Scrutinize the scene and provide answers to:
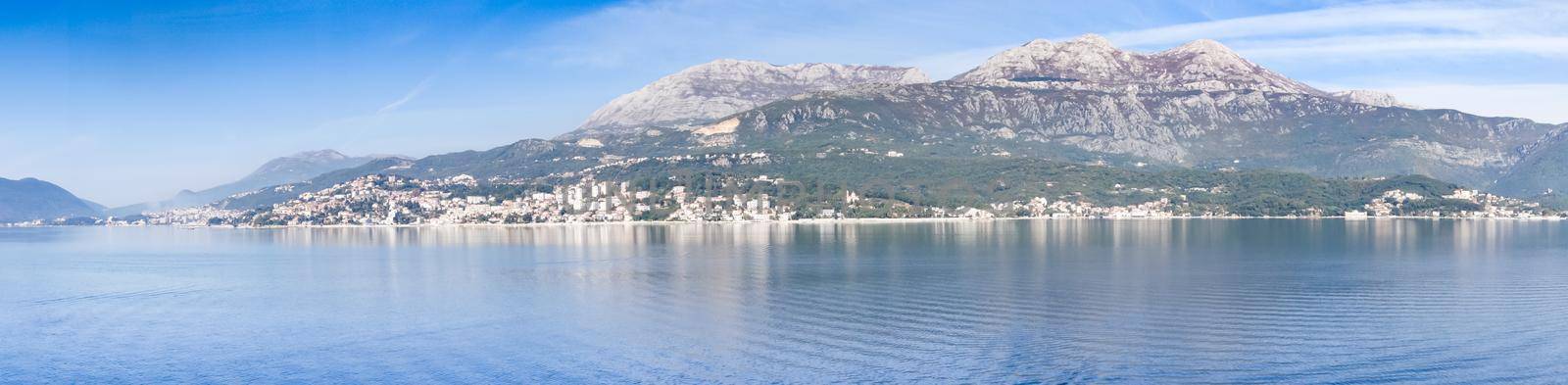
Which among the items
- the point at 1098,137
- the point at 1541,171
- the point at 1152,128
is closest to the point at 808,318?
the point at 1098,137

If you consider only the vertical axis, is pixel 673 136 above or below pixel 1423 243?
above

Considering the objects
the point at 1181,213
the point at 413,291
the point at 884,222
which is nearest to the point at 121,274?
the point at 413,291

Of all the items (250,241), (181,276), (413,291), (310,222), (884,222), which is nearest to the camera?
(413,291)

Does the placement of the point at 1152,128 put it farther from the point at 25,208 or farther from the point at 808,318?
the point at 25,208

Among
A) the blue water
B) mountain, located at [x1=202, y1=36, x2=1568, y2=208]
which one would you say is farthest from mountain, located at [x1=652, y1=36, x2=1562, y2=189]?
the blue water

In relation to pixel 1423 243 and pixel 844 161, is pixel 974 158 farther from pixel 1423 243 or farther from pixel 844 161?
pixel 1423 243

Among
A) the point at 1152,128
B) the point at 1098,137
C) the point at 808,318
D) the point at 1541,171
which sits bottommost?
the point at 808,318

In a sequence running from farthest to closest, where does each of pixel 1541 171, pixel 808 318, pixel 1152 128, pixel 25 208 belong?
1. pixel 25 208
2. pixel 1152 128
3. pixel 1541 171
4. pixel 808 318

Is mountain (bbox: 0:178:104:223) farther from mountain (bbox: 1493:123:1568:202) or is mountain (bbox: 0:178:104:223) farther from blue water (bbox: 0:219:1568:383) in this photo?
mountain (bbox: 1493:123:1568:202)

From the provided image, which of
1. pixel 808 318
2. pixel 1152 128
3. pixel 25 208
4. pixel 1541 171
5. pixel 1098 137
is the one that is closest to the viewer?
pixel 808 318
